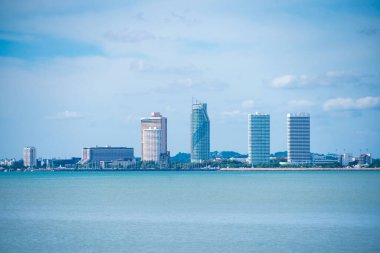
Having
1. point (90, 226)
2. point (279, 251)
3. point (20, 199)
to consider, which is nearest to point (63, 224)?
point (90, 226)

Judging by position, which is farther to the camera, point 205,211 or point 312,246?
point 205,211

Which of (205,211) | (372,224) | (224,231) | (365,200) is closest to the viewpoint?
(224,231)

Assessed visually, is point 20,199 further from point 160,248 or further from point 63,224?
point 160,248

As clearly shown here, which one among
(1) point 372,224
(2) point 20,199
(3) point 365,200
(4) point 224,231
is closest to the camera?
(4) point 224,231

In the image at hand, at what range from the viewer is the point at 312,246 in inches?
1548

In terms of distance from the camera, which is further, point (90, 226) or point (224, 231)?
point (90, 226)

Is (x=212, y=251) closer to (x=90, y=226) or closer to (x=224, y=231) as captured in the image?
(x=224, y=231)

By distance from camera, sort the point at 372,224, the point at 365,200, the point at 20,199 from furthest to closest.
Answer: the point at 20,199, the point at 365,200, the point at 372,224

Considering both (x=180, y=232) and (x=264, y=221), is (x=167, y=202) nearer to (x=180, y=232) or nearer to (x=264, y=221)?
(x=264, y=221)

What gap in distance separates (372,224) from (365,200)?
2335 centimetres

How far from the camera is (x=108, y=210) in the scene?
203ft

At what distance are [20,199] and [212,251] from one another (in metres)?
45.1

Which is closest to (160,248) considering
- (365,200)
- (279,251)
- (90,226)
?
(279,251)

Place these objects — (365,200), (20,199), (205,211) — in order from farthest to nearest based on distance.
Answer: (20,199) < (365,200) < (205,211)
